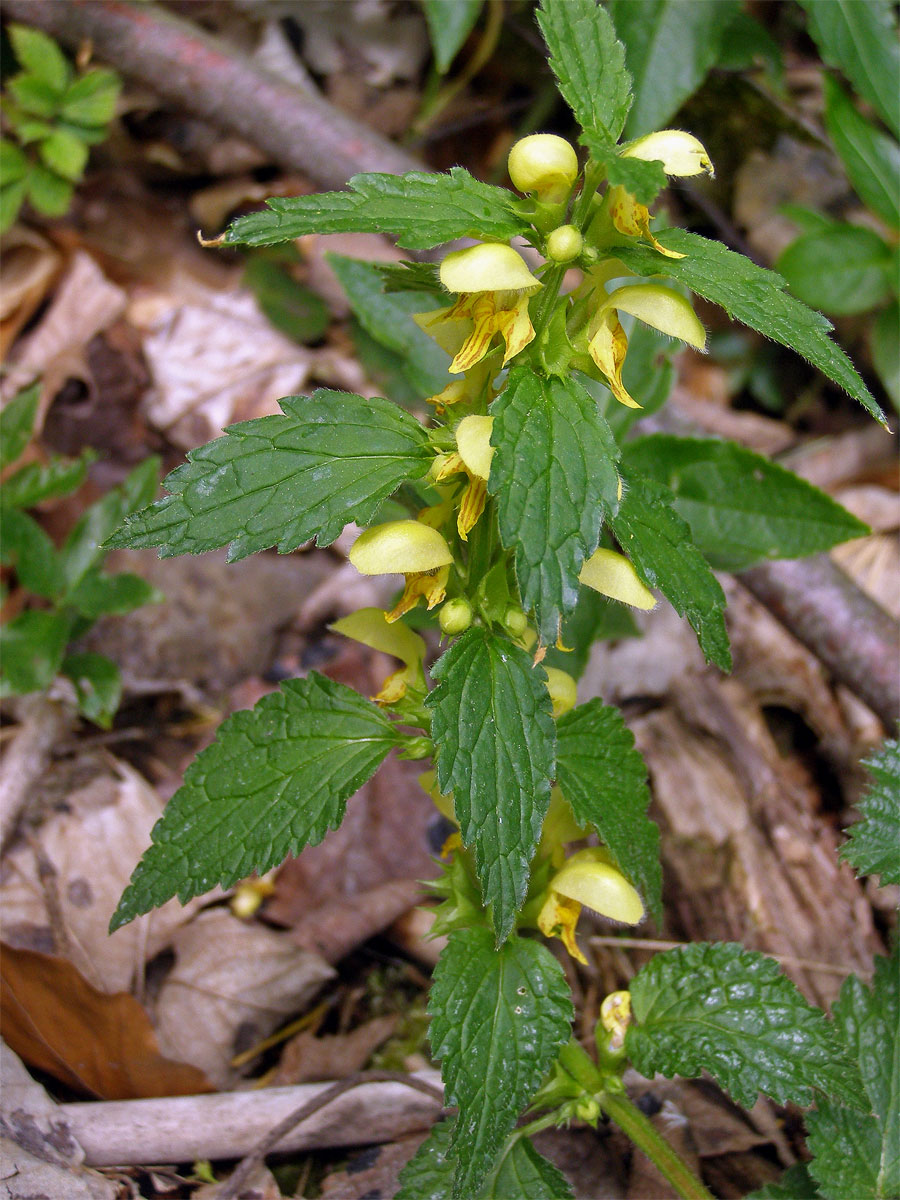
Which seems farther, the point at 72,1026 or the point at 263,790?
the point at 72,1026

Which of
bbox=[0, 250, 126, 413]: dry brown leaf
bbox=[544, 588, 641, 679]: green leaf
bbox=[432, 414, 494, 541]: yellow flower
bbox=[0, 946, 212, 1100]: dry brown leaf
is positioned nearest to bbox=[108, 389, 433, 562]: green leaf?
bbox=[432, 414, 494, 541]: yellow flower

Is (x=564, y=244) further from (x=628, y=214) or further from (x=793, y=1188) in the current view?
(x=793, y=1188)

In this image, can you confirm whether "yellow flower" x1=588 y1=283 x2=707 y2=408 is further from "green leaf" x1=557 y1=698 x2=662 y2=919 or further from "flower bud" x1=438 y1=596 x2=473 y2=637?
"green leaf" x1=557 y1=698 x2=662 y2=919

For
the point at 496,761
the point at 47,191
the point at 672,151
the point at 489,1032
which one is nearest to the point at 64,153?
the point at 47,191

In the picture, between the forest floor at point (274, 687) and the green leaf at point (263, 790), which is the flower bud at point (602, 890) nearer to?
the green leaf at point (263, 790)

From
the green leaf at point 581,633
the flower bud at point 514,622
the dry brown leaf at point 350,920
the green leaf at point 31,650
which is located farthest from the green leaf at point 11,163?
the flower bud at point 514,622
